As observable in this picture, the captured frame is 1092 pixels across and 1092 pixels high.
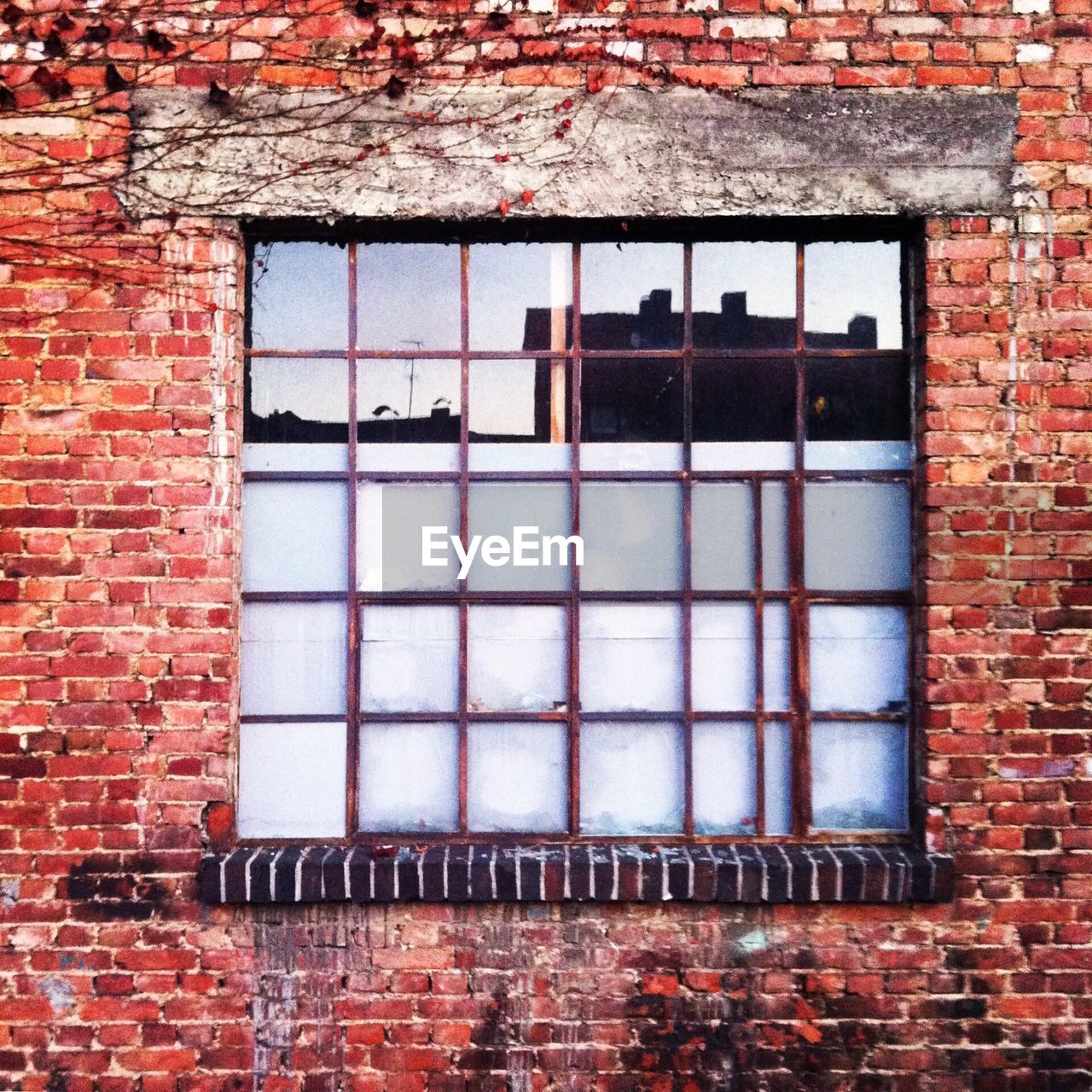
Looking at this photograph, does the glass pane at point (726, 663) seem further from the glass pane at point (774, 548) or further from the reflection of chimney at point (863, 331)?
the reflection of chimney at point (863, 331)

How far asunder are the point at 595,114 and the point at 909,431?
1537 millimetres

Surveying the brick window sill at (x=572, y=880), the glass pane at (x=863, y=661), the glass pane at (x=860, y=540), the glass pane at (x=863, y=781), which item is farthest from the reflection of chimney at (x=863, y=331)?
the brick window sill at (x=572, y=880)

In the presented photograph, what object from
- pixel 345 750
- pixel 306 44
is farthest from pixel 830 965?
pixel 306 44

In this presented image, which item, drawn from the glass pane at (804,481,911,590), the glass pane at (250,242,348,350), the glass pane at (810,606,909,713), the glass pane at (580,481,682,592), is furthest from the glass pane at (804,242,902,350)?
the glass pane at (250,242,348,350)

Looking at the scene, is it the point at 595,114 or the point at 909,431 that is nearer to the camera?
the point at 595,114

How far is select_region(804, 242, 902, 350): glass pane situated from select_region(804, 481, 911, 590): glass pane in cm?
53

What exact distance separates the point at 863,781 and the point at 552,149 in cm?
243

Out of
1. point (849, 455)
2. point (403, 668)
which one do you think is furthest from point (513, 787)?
point (849, 455)

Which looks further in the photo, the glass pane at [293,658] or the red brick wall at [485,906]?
the glass pane at [293,658]

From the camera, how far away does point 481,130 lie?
2771 mm

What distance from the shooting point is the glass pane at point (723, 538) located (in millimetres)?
2963

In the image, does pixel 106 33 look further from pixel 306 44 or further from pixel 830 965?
pixel 830 965

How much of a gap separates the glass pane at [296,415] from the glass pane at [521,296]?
0.54 m

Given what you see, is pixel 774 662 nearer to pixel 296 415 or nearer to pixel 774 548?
pixel 774 548
